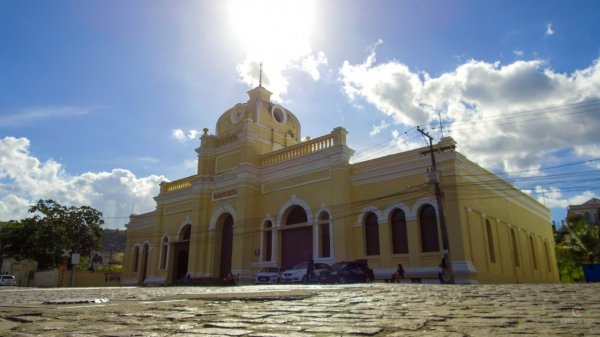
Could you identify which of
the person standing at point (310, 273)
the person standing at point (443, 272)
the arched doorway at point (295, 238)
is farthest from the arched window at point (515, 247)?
the person standing at point (310, 273)

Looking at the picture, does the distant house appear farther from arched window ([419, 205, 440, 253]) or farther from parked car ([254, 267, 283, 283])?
parked car ([254, 267, 283, 283])

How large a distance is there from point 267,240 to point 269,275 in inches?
131

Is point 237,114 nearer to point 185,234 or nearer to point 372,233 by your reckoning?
point 185,234

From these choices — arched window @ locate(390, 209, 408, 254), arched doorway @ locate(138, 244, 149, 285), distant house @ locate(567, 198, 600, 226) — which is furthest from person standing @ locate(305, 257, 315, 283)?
distant house @ locate(567, 198, 600, 226)

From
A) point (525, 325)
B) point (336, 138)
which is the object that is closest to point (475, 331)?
point (525, 325)

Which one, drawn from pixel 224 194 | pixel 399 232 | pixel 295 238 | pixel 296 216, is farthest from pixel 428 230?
pixel 224 194

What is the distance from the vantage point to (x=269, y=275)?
65.9ft

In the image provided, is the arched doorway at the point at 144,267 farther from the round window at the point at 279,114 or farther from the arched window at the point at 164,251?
the round window at the point at 279,114

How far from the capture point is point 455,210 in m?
17.5

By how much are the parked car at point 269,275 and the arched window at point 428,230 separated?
6419 millimetres

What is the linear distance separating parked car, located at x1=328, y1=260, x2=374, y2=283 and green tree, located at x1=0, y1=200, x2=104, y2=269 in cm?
2999

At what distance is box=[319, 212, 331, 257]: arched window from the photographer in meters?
20.5

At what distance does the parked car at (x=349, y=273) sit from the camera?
645 inches

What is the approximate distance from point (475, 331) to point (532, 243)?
87.7 ft
